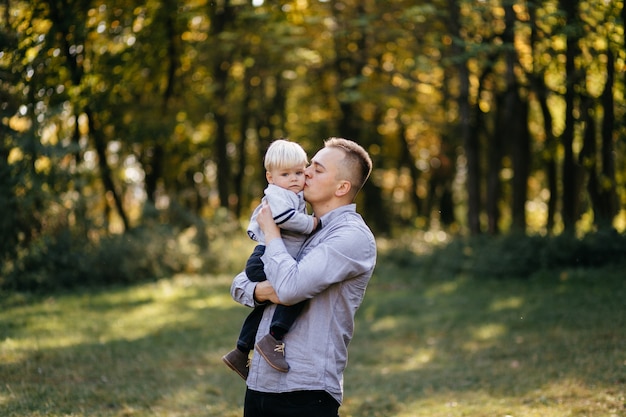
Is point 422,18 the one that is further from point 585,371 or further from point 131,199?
point 131,199

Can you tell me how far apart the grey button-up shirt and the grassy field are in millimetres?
3541

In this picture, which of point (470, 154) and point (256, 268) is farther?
point (470, 154)

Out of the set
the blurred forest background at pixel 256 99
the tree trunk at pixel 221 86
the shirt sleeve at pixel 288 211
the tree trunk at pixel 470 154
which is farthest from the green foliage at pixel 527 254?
the shirt sleeve at pixel 288 211

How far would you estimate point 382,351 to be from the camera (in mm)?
10367

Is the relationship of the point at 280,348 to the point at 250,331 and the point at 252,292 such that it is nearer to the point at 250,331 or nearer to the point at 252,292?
the point at 252,292

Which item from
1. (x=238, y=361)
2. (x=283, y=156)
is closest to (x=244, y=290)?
(x=238, y=361)

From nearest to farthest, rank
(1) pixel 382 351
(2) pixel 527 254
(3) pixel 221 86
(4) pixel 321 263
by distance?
(4) pixel 321 263 → (1) pixel 382 351 → (2) pixel 527 254 → (3) pixel 221 86

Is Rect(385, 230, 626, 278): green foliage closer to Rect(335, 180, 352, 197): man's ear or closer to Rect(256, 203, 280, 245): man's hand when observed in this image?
Rect(335, 180, 352, 197): man's ear

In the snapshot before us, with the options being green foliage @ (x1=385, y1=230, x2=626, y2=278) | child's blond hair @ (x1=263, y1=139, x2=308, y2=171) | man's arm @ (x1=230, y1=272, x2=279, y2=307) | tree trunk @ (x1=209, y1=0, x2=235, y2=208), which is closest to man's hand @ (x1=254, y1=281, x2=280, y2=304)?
man's arm @ (x1=230, y1=272, x2=279, y2=307)

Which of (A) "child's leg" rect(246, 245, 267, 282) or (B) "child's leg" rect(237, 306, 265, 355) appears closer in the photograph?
(A) "child's leg" rect(246, 245, 267, 282)

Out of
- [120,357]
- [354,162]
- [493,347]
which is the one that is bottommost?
[493,347]

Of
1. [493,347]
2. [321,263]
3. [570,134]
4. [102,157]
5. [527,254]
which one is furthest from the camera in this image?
[102,157]

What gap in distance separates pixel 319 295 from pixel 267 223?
0.41m

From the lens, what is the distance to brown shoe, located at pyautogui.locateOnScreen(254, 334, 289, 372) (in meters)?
3.47
